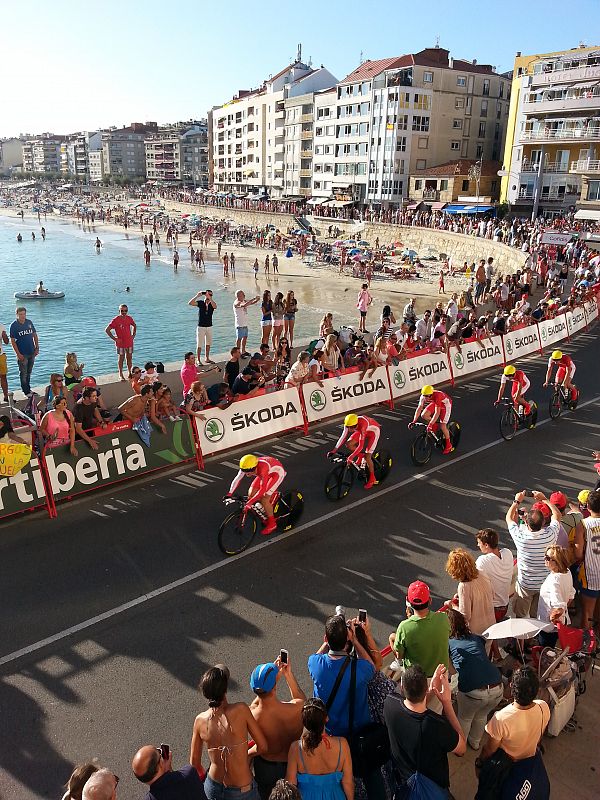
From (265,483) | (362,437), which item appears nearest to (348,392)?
(362,437)

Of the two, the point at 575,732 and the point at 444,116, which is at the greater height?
the point at 444,116

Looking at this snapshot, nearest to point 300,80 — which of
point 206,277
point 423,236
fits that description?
point 423,236

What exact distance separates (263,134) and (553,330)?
288 feet

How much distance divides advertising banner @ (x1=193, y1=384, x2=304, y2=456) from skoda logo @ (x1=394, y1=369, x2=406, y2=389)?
3.25 meters

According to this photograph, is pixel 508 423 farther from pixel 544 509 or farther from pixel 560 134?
pixel 560 134

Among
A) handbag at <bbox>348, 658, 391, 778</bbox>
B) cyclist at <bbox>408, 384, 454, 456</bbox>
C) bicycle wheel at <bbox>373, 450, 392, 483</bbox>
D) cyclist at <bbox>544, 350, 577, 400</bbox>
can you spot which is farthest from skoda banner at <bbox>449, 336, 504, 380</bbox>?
handbag at <bbox>348, 658, 391, 778</bbox>

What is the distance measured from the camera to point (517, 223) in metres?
47.1

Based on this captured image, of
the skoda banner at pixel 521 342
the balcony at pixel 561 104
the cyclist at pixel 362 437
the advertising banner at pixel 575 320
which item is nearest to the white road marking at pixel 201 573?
the cyclist at pixel 362 437

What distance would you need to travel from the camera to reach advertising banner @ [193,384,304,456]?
455 inches

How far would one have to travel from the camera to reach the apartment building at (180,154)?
501 feet

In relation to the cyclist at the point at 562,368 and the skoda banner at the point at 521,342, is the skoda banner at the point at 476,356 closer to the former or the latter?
the skoda banner at the point at 521,342

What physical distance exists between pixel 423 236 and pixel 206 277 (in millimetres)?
20139

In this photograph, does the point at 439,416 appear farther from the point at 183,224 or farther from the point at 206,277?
the point at 183,224

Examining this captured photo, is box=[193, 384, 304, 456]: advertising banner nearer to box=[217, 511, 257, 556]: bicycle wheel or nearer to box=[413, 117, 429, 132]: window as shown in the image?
box=[217, 511, 257, 556]: bicycle wheel
